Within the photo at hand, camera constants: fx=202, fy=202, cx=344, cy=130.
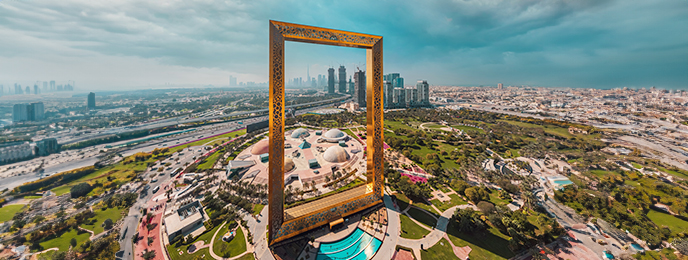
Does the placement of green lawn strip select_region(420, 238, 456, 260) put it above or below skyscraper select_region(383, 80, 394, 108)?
below

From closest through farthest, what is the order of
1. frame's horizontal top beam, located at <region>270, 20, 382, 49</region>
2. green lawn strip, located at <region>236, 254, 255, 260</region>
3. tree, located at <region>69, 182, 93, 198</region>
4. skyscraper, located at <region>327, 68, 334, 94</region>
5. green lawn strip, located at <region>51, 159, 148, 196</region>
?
frame's horizontal top beam, located at <region>270, 20, 382, 49</region>
green lawn strip, located at <region>236, 254, 255, 260</region>
tree, located at <region>69, 182, 93, 198</region>
green lawn strip, located at <region>51, 159, 148, 196</region>
skyscraper, located at <region>327, 68, 334, 94</region>

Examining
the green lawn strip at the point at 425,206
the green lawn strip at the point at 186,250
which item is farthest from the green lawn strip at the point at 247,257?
the green lawn strip at the point at 425,206

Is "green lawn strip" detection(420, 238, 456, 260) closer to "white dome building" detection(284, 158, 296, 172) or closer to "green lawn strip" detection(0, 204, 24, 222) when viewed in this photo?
"white dome building" detection(284, 158, 296, 172)

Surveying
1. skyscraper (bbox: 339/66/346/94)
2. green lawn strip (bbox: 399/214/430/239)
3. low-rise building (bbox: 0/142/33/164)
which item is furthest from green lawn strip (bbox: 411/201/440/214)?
skyscraper (bbox: 339/66/346/94)

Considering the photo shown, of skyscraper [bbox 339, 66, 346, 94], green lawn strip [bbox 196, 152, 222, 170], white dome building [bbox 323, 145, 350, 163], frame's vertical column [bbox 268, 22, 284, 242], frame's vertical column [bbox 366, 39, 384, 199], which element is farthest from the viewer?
skyscraper [bbox 339, 66, 346, 94]

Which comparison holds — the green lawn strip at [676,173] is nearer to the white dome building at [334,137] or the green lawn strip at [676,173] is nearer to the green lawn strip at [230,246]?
the white dome building at [334,137]

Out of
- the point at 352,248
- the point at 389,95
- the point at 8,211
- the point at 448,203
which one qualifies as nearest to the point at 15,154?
the point at 8,211

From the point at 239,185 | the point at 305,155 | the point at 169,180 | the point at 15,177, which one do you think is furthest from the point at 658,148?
the point at 15,177
